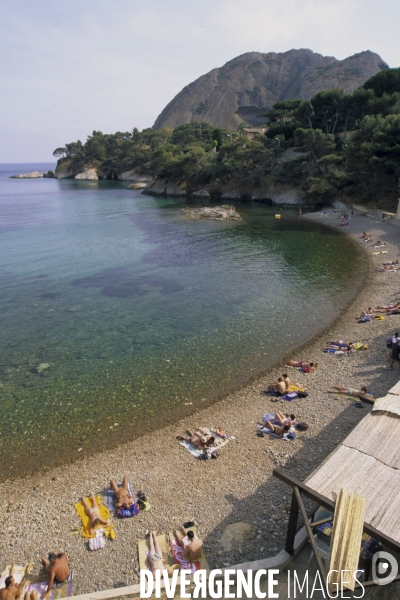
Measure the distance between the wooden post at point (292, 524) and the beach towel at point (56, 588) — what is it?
15.1 feet

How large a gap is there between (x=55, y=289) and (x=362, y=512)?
24.7m

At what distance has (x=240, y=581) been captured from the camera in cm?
725

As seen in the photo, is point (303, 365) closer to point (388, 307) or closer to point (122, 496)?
point (388, 307)

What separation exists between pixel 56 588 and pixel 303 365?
12.0 meters

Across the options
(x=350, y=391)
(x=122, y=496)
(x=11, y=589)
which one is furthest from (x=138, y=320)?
(x=11, y=589)

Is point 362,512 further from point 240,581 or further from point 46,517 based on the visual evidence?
point 46,517

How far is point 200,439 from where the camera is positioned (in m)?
11.6

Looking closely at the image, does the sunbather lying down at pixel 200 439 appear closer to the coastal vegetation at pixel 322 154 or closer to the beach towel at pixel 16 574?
the beach towel at pixel 16 574

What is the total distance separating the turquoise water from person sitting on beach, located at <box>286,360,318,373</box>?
0.96 metres

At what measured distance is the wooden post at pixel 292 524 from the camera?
23.4 ft

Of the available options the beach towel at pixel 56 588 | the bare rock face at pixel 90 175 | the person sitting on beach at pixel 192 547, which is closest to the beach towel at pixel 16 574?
the beach towel at pixel 56 588

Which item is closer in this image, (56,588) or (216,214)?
(56,588)

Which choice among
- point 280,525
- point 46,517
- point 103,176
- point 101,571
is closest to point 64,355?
point 46,517

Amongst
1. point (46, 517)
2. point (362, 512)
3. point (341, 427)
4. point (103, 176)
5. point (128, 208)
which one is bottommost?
point (46, 517)
